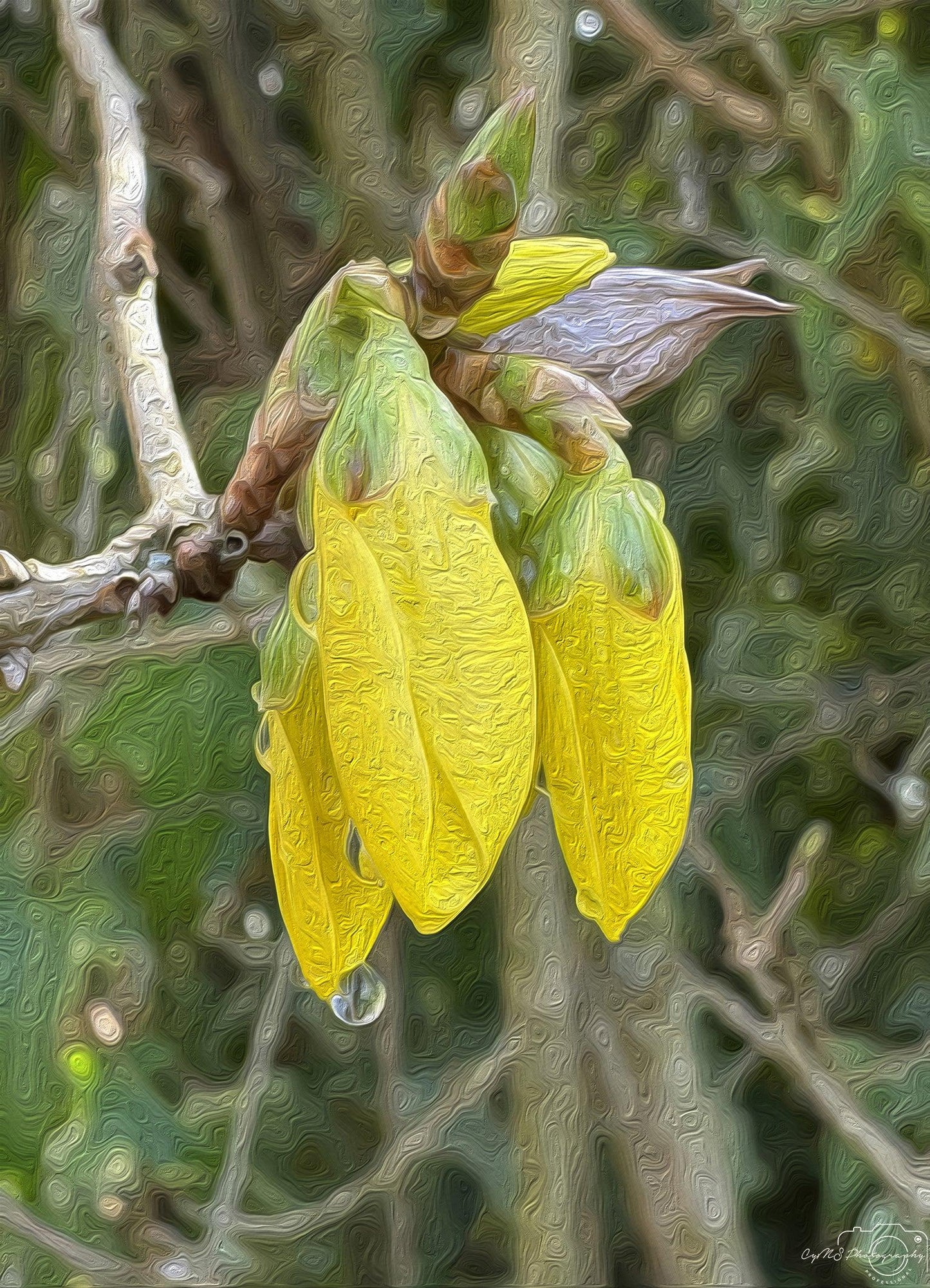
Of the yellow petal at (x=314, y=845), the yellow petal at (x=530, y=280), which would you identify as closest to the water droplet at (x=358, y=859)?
the yellow petal at (x=314, y=845)

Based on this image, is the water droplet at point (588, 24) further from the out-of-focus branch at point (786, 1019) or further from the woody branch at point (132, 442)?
the out-of-focus branch at point (786, 1019)

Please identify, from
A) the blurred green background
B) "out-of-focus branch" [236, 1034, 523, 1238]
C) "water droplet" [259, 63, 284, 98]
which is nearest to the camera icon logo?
the blurred green background

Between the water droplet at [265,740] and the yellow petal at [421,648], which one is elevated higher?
the yellow petal at [421,648]

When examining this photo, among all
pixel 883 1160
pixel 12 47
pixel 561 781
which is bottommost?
pixel 883 1160

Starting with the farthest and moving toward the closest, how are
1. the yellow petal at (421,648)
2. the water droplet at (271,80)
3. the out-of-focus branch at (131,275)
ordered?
the water droplet at (271,80), the out-of-focus branch at (131,275), the yellow petal at (421,648)

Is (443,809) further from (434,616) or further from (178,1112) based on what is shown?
(178,1112)

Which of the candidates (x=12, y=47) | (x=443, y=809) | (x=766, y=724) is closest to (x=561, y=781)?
(x=443, y=809)
